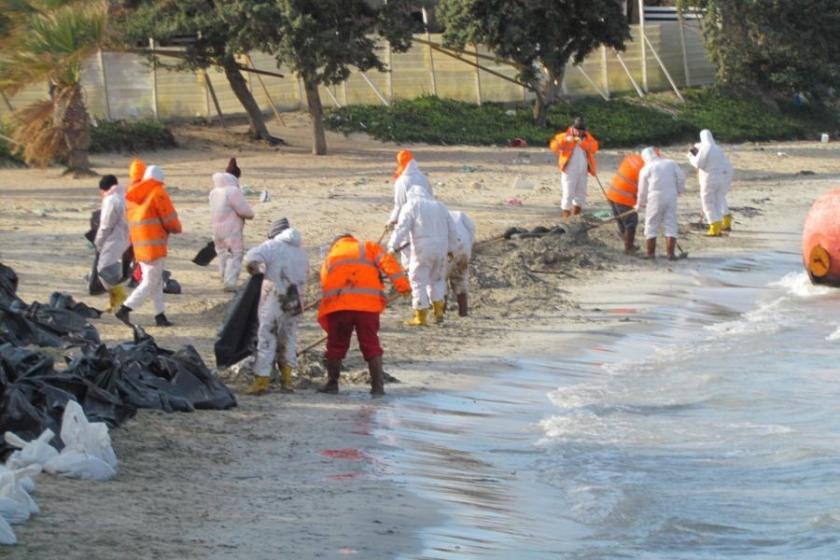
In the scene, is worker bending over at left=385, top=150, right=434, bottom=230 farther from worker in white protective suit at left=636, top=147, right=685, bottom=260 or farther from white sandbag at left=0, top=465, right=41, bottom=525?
white sandbag at left=0, top=465, right=41, bottom=525

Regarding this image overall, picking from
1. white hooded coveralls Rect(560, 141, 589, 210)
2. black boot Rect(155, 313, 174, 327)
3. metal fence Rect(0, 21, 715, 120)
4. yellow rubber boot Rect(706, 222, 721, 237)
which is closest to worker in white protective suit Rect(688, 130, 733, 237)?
yellow rubber boot Rect(706, 222, 721, 237)

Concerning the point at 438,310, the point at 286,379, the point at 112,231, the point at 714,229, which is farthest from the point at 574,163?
the point at 286,379

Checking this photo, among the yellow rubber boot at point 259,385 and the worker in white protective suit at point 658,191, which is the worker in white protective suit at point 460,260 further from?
the worker in white protective suit at point 658,191

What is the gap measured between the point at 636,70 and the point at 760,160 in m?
8.68

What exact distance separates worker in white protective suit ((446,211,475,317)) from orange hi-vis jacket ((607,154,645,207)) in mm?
5927

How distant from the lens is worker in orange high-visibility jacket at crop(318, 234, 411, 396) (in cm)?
1241

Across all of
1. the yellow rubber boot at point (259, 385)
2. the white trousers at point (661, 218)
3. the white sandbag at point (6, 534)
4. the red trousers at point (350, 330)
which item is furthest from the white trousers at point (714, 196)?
the white sandbag at point (6, 534)

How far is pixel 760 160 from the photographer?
37969mm

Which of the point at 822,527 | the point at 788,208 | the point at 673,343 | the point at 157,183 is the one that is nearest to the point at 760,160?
the point at 788,208

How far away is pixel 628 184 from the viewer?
72.7 ft

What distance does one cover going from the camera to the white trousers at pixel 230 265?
17266 millimetres

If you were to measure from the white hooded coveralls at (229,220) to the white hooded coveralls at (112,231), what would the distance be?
124 centimetres

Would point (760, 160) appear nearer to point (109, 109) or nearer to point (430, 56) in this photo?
point (430, 56)

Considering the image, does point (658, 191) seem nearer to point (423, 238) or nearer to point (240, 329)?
point (423, 238)
